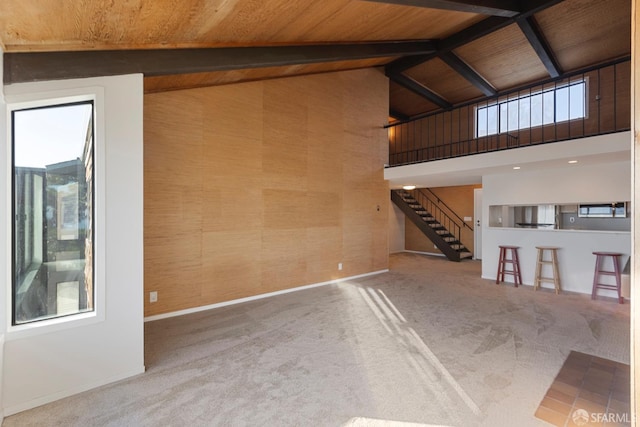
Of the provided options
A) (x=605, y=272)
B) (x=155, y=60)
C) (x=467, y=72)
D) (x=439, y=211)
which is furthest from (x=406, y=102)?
(x=155, y=60)

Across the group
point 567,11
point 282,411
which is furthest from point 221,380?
point 567,11

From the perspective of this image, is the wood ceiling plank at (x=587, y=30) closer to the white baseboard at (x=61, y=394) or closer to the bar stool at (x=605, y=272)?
the bar stool at (x=605, y=272)

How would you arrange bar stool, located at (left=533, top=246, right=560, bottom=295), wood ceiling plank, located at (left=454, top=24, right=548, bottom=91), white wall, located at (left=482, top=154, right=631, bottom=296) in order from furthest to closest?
wood ceiling plank, located at (left=454, top=24, right=548, bottom=91)
bar stool, located at (left=533, top=246, right=560, bottom=295)
white wall, located at (left=482, top=154, right=631, bottom=296)

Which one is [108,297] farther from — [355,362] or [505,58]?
[505,58]

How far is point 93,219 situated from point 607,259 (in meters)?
7.27

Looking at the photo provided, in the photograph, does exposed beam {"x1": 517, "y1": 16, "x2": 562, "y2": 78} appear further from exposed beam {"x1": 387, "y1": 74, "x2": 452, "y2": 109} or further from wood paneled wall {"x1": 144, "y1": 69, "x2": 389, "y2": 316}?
wood paneled wall {"x1": 144, "y1": 69, "x2": 389, "y2": 316}

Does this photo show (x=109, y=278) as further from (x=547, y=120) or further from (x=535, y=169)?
(x=547, y=120)

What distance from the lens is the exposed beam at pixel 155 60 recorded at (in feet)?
7.14

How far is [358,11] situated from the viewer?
333 centimetres

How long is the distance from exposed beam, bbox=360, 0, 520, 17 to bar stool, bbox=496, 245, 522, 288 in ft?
13.5

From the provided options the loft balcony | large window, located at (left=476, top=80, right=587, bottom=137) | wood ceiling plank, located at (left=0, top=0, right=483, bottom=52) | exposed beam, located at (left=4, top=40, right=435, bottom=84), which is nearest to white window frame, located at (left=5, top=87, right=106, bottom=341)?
exposed beam, located at (left=4, top=40, right=435, bottom=84)

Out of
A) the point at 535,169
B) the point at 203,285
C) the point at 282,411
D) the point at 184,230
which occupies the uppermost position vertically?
the point at 535,169

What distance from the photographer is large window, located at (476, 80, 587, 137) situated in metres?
6.47

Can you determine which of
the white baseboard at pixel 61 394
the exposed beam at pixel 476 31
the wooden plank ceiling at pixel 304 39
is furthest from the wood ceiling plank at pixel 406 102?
the white baseboard at pixel 61 394
